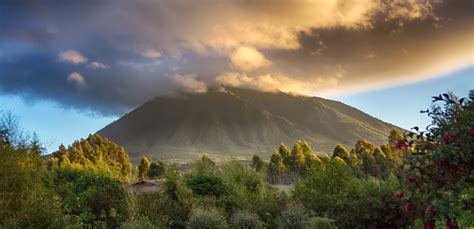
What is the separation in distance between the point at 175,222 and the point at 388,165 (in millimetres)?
41723

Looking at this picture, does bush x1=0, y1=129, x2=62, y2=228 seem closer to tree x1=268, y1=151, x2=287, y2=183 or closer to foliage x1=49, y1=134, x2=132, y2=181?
foliage x1=49, y1=134, x2=132, y2=181

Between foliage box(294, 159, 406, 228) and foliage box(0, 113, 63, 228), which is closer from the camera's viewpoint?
foliage box(0, 113, 63, 228)

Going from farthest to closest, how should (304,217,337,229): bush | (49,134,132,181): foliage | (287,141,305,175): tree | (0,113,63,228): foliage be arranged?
(287,141,305,175): tree, (49,134,132,181): foliage, (304,217,337,229): bush, (0,113,63,228): foliage

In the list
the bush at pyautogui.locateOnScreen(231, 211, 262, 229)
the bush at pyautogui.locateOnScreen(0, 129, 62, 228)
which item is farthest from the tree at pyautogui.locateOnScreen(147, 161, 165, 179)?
the bush at pyautogui.locateOnScreen(231, 211, 262, 229)

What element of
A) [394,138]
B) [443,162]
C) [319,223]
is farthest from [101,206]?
[443,162]

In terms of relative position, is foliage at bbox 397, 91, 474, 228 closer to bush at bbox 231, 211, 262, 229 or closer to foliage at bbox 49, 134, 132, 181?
bush at bbox 231, 211, 262, 229

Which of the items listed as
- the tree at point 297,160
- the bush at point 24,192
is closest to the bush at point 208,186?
the bush at point 24,192

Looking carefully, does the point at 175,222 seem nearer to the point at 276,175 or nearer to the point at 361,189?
the point at 361,189

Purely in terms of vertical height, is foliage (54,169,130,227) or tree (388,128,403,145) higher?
tree (388,128,403,145)

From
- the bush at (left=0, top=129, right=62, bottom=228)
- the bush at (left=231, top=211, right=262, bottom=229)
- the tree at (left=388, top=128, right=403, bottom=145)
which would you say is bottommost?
the bush at (left=231, top=211, right=262, bottom=229)

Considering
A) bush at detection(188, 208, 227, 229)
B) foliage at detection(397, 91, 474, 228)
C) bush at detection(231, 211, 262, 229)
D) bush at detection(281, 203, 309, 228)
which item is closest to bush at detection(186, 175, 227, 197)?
bush at detection(231, 211, 262, 229)

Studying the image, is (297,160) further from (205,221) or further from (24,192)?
(24,192)

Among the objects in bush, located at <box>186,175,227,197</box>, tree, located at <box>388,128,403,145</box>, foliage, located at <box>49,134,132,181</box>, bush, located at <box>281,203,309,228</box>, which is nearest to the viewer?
tree, located at <box>388,128,403,145</box>

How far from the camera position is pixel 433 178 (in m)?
3.94
